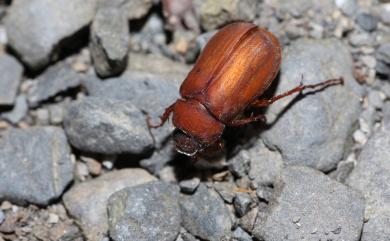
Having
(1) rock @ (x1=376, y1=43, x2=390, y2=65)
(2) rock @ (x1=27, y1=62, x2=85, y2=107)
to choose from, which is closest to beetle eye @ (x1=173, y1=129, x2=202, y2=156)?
(2) rock @ (x1=27, y1=62, x2=85, y2=107)

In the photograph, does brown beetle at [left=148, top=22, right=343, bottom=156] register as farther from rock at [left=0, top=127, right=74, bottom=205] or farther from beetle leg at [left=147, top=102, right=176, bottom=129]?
rock at [left=0, top=127, right=74, bottom=205]

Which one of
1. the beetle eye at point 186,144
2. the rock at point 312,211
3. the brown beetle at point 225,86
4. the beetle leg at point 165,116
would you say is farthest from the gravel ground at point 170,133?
the brown beetle at point 225,86

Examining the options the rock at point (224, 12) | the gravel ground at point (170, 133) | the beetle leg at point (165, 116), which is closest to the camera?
the gravel ground at point (170, 133)

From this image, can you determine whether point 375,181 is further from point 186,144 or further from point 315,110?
point 186,144

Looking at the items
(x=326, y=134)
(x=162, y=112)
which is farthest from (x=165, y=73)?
(x=326, y=134)

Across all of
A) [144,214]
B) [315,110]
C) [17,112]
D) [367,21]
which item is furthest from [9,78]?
[367,21]

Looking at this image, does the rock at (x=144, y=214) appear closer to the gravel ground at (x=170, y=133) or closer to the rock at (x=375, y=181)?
the gravel ground at (x=170, y=133)
